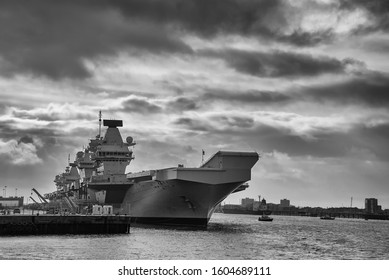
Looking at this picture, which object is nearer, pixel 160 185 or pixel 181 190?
pixel 181 190

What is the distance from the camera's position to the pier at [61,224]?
5044cm

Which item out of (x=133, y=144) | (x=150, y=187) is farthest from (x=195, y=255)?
(x=133, y=144)

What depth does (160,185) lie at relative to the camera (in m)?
63.4

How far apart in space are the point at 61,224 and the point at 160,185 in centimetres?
1388

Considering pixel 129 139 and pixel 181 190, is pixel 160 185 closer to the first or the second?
pixel 181 190

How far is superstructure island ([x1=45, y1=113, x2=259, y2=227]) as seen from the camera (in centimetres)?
5909

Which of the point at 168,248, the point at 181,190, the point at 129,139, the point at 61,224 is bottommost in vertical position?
the point at 168,248

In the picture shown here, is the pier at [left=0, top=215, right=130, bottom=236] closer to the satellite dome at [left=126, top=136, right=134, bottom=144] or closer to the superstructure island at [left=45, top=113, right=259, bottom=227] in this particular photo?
the superstructure island at [left=45, top=113, right=259, bottom=227]

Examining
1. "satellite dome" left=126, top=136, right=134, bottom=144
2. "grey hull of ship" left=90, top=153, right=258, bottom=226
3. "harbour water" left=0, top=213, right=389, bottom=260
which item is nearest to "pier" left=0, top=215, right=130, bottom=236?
"harbour water" left=0, top=213, right=389, bottom=260

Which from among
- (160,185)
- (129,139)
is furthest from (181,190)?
(129,139)

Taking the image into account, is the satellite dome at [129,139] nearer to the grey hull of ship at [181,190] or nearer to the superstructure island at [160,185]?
the superstructure island at [160,185]

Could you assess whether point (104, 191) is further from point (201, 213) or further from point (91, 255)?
point (91, 255)

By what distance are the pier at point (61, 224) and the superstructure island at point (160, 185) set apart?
787 centimetres
